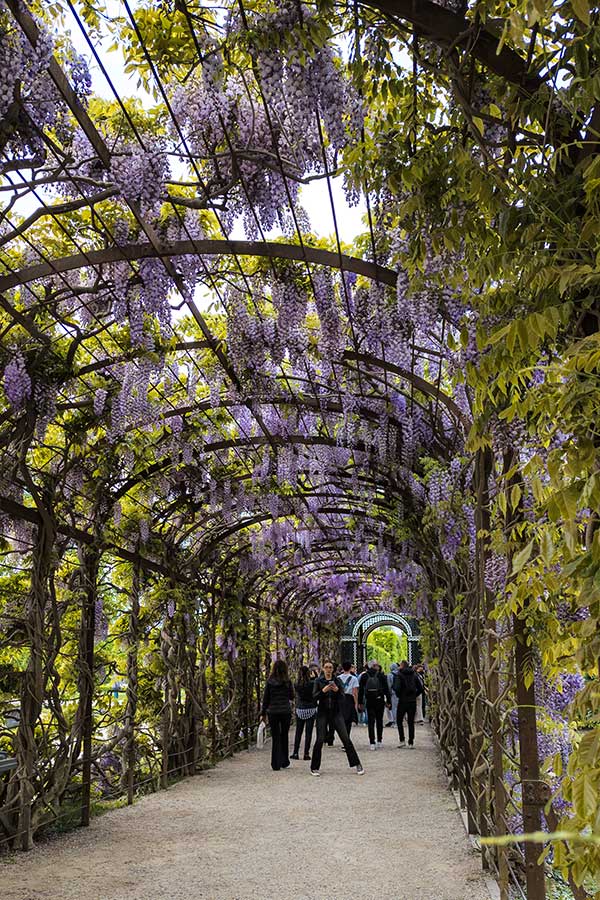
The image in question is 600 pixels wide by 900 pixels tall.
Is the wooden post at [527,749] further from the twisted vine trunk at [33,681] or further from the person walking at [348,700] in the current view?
the person walking at [348,700]

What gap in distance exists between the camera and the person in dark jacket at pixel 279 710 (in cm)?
848

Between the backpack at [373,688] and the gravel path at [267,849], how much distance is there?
2.76 meters

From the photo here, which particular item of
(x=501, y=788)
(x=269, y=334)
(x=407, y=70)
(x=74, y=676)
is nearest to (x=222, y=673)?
(x=74, y=676)

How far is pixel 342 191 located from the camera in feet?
11.4

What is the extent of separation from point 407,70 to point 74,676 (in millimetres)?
5005

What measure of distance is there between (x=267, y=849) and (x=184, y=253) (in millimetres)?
3447

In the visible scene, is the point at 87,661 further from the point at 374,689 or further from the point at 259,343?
the point at 374,689

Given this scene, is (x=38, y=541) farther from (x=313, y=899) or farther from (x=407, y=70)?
(x=407, y=70)

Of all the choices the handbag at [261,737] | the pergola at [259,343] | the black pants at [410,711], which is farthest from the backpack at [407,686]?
the handbag at [261,737]

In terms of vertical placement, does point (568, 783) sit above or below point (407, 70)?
below

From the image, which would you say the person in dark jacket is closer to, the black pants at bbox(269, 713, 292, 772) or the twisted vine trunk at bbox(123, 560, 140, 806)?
the black pants at bbox(269, 713, 292, 772)

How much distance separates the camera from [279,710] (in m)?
8.48

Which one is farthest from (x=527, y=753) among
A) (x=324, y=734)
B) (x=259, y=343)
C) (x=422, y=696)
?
(x=422, y=696)

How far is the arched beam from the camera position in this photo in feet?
12.2
